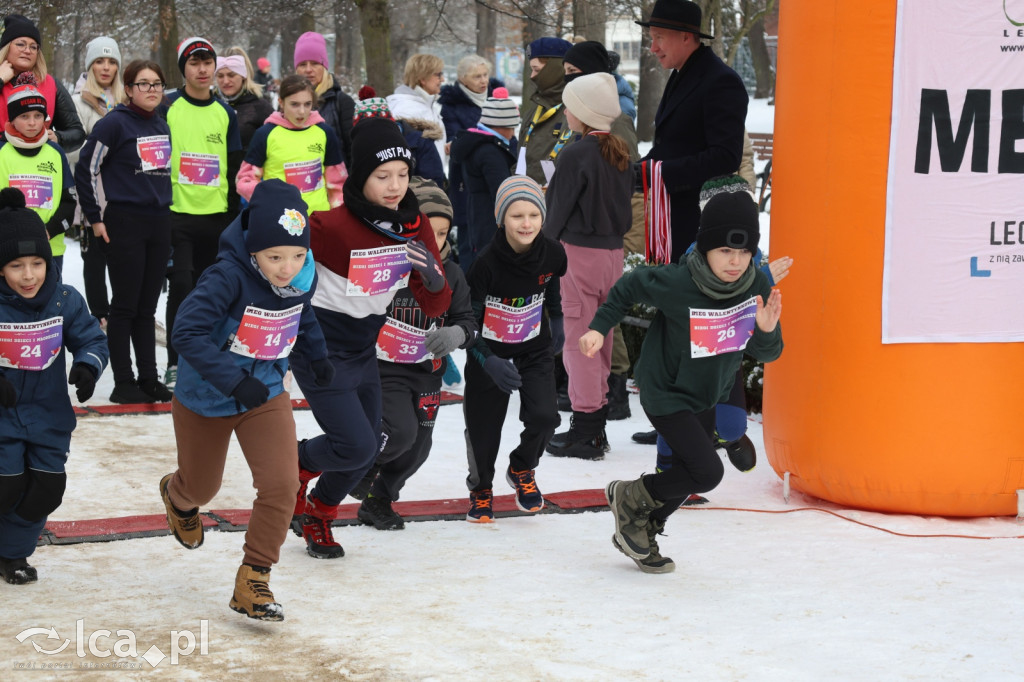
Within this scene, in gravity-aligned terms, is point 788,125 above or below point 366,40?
below

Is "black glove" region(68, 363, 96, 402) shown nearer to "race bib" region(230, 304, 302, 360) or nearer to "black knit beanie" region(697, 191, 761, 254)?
"race bib" region(230, 304, 302, 360)

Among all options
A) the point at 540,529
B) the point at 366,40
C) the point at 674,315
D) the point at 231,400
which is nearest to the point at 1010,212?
the point at 674,315

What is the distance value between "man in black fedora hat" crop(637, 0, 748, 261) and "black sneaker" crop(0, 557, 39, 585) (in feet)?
11.4

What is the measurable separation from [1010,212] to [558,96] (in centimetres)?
388

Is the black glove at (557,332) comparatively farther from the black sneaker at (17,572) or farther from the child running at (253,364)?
the black sneaker at (17,572)

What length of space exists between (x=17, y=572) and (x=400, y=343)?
183cm

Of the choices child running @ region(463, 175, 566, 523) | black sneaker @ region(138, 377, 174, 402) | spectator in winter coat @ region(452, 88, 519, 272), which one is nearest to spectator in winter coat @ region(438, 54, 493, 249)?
A: spectator in winter coat @ region(452, 88, 519, 272)

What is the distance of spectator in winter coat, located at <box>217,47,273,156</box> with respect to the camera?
9.41m

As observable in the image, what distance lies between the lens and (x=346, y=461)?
5.12 m

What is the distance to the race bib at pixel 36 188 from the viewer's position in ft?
25.1

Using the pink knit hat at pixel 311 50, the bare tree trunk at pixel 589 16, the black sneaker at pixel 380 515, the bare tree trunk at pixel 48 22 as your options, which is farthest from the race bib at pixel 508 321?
the bare tree trunk at pixel 48 22

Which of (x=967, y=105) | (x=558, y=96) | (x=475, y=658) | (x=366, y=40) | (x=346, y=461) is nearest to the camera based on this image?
(x=475, y=658)

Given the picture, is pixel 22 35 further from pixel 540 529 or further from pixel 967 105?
pixel 967 105

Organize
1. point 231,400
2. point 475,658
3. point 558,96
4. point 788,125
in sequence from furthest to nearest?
point 558,96
point 788,125
point 231,400
point 475,658
